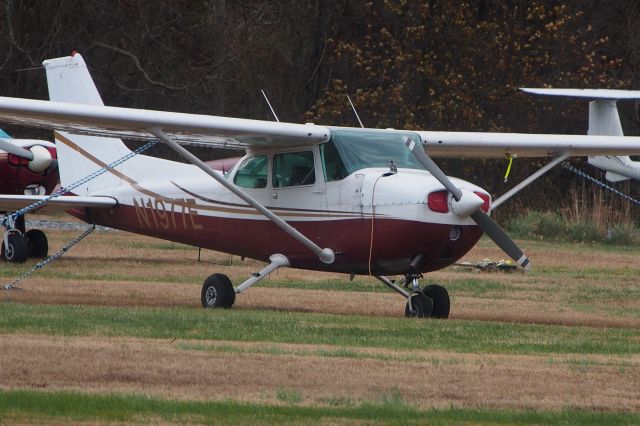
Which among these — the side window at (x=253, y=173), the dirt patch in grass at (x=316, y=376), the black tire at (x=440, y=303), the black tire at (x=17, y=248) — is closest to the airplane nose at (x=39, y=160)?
the black tire at (x=17, y=248)

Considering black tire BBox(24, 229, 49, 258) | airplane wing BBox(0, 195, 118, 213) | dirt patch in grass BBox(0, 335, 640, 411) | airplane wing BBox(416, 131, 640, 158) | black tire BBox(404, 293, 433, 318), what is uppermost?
airplane wing BBox(416, 131, 640, 158)

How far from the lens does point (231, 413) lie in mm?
7750

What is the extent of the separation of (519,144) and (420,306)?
2821 mm

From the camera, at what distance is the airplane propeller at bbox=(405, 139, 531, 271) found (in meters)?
13.2

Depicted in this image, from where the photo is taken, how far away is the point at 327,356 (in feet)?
33.5

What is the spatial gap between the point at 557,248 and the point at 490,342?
51.3 feet

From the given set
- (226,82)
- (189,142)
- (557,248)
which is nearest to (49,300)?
(189,142)

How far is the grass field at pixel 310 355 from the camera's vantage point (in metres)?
7.94

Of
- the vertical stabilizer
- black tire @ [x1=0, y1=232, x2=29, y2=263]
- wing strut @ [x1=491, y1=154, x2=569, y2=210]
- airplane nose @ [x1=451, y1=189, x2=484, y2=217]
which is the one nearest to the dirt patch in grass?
airplane nose @ [x1=451, y1=189, x2=484, y2=217]

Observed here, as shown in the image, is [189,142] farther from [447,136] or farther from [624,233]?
[624,233]

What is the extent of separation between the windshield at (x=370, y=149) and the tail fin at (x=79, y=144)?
4328 millimetres

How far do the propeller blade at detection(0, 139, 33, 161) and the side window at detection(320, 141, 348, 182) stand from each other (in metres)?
8.18

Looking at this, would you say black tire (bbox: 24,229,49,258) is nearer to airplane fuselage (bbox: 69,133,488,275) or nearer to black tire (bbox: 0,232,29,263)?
black tire (bbox: 0,232,29,263)

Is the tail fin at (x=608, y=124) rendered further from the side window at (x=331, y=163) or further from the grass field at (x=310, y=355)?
the side window at (x=331, y=163)
